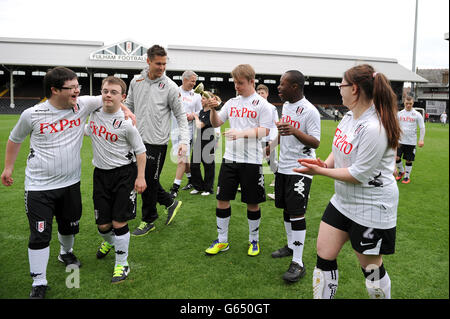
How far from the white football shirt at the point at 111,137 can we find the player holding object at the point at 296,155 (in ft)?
5.10

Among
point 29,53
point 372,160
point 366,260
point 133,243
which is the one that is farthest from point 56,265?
point 29,53

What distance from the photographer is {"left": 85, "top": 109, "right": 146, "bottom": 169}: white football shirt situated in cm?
330

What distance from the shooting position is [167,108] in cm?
435

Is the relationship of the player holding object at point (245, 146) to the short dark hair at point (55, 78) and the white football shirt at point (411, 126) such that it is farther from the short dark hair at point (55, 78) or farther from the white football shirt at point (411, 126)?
the white football shirt at point (411, 126)

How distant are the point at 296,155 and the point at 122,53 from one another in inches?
1490

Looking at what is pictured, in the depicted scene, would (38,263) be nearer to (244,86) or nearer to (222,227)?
(222,227)

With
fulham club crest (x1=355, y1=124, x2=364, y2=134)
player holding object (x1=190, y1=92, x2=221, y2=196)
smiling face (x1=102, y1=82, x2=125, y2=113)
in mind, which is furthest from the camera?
player holding object (x1=190, y1=92, x2=221, y2=196)

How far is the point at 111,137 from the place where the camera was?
3.31 meters

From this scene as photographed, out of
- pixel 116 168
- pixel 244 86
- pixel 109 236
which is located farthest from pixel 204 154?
pixel 116 168

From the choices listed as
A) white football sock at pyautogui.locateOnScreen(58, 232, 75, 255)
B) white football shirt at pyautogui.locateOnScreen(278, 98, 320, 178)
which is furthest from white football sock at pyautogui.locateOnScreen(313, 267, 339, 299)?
white football sock at pyautogui.locateOnScreen(58, 232, 75, 255)

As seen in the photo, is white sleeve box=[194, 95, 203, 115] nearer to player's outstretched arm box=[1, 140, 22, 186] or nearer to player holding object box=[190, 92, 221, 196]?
player holding object box=[190, 92, 221, 196]

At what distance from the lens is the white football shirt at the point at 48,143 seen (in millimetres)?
2926

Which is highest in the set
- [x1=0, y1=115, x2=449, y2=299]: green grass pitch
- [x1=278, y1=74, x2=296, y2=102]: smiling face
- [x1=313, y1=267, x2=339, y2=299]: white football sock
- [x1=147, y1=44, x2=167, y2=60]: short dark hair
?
[x1=147, y1=44, x2=167, y2=60]: short dark hair
